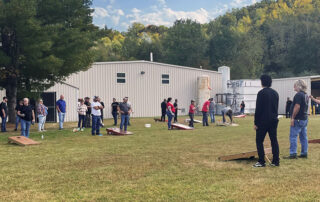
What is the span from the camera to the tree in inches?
694

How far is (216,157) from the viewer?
862 cm

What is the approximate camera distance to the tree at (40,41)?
17.6 metres

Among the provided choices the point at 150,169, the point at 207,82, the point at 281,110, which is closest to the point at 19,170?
the point at 150,169

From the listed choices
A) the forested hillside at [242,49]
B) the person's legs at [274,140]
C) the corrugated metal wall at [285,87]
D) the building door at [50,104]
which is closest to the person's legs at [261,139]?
the person's legs at [274,140]

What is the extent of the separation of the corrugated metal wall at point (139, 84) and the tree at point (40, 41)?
22.5 ft

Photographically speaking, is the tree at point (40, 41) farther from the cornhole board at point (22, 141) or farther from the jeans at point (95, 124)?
the cornhole board at point (22, 141)

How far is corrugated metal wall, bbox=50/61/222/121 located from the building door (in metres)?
1.60

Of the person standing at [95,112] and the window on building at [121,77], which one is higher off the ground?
the window on building at [121,77]

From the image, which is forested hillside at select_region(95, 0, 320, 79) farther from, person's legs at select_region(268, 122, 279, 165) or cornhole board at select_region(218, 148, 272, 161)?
person's legs at select_region(268, 122, 279, 165)

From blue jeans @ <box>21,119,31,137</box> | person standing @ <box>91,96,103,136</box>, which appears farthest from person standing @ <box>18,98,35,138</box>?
person standing @ <box>91,96,103,136</box>

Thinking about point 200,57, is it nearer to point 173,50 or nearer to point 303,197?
point 173,50

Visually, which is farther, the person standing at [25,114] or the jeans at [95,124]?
the jeans at [95,124]

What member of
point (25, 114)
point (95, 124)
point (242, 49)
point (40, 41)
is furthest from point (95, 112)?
point (242, 49)

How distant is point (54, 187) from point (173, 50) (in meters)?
60.7
